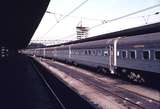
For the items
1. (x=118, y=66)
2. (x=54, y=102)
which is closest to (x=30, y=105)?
(x=54, y=102)

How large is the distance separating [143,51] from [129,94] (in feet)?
9.74

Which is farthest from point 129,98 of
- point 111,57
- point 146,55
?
point 111,57

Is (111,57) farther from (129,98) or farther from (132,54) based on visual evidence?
(129,98)

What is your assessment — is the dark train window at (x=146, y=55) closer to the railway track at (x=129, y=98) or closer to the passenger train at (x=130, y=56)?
the passenger train at (x=130, y=56)

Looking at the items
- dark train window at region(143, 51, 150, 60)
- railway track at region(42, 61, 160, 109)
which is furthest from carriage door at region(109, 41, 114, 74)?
dark train window at region(143, 51, 150, 60)

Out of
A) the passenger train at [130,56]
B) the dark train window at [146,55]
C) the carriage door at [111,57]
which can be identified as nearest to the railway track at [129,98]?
the passenger train at [130,56]

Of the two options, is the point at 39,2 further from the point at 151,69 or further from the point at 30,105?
the point at 151,69

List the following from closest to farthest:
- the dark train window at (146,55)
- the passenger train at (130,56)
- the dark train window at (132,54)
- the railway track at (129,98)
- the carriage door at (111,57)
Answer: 1. the railway track at (129,98)
2. the passenger train at (130,56)
3. the dark train window at (146,55)
4. the dark train window at (132,54)
5. the carriage door at (111,57)

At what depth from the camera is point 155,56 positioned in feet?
50.4

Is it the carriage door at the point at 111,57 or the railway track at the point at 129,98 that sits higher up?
the carriage door at the point at 111,57

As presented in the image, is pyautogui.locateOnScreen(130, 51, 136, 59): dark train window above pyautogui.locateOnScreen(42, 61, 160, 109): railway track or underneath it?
above

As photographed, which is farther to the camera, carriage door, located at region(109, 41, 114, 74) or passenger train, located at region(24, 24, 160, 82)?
carriage door, located at region(109, 41, 114, 74)

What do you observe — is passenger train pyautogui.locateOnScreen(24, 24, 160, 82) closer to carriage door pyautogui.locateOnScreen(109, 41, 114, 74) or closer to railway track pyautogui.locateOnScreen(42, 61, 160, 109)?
carriage door pyautogui.locateOnScreen(109, 41, 114, 74)

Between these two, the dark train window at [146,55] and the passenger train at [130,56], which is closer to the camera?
the passenger train at [130,56]
